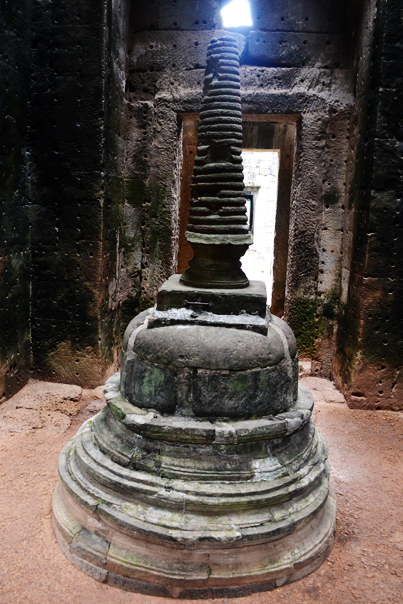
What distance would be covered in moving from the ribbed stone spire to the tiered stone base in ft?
3.42

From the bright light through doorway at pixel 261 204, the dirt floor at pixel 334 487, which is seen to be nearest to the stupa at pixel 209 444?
the dirt floor at pixel 334 487

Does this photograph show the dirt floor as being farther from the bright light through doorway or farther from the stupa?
the bright light through doorway

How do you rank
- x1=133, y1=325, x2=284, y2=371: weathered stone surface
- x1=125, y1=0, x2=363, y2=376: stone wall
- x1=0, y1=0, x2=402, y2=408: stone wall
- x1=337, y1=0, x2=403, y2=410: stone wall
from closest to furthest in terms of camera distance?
x1=133, y1=325, x2=284, y2=371: weathered stone surface → x1=337, y1=0, x2=403, y2=410: stone wall → x1=0, y1=0, x2=402, y2=408: stone wall → x1=125, y1=0, x2=363, y2=376: stone wall

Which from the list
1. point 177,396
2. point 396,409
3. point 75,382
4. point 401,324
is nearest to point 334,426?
point 396,409

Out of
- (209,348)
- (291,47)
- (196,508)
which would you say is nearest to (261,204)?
(291,47)

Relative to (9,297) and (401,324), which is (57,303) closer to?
(9,297)

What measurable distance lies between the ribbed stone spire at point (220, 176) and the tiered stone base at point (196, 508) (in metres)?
1.04

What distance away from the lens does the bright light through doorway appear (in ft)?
46.6

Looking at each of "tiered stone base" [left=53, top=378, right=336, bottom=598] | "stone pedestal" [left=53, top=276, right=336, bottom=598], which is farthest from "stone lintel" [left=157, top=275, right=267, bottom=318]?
"tiered stone base" [left=53, top=378, right=336, bottom=598]

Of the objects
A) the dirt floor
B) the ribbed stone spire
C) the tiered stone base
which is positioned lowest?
the dirt floor

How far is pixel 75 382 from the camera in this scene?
5316 mm

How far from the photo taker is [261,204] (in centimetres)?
1473

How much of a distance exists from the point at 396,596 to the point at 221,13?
567 centimetres

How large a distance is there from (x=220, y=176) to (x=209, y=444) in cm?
171
